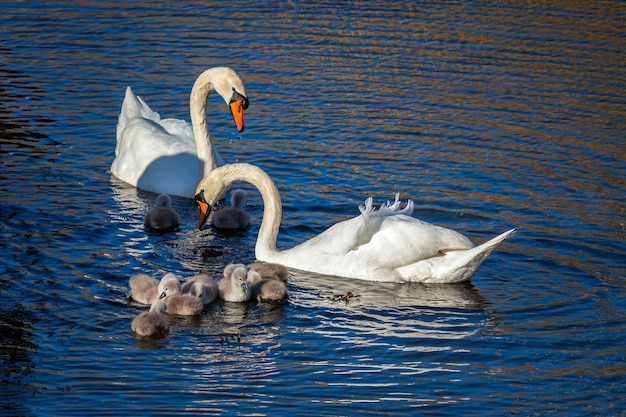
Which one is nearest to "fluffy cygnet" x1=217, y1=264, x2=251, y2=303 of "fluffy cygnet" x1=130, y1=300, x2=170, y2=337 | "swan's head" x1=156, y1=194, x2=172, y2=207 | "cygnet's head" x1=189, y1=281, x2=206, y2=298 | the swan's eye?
"cygnet's head" x1=189, y1=281, x2=206, y2=298

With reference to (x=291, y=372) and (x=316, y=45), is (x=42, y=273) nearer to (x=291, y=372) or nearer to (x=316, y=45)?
(x=291, y=372)

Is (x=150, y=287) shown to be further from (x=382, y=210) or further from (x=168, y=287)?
(x=382, y=210)

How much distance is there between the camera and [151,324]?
31.9ft

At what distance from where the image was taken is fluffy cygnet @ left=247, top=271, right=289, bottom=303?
10.7m

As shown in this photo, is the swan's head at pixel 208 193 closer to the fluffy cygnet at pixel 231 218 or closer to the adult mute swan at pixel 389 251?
the fluffy cygnet at pixel 231 218

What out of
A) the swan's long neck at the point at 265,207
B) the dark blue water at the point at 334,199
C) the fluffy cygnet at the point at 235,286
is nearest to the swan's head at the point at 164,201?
the dark blue water at the point at 334,199

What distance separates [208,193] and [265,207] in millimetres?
873

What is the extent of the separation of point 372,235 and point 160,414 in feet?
12.8

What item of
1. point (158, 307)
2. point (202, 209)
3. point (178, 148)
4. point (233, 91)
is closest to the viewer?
point (158, 307)

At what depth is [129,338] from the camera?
386 inches

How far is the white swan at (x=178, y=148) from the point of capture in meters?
14.5

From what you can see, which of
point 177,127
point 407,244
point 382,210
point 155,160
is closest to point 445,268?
point 407,244

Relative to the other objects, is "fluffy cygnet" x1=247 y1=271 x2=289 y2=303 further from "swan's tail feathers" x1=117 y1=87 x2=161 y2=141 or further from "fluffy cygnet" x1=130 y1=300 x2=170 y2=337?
"swan's tail feathers" x1=117 y1=87 x2=161 y2=141

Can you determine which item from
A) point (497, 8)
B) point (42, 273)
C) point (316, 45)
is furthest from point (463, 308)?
point (497, 8)
